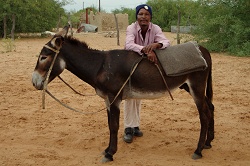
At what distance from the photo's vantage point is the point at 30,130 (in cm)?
534

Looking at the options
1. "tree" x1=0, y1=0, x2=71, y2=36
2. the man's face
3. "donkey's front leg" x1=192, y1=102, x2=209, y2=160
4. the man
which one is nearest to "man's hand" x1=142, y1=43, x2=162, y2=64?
the man

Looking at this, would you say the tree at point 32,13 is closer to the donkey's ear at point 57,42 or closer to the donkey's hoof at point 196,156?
the donkey's ear at point 57,42

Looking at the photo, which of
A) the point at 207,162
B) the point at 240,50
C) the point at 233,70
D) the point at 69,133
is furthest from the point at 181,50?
the point at 240,50

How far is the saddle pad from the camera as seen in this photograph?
4.07 metres

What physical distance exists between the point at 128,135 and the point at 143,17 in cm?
183

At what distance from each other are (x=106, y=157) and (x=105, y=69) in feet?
3.82

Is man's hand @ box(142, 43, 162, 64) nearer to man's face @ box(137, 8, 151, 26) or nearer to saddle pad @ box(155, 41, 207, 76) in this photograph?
saddle pad @ box(155, 41, 207, 76)

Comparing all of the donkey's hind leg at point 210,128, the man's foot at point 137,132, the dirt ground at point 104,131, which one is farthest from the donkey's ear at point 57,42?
the donkey's hind leg at point 210,128

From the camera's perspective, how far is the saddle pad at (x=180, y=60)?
13.3 feet

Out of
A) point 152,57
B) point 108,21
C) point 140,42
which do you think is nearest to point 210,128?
point 152,57

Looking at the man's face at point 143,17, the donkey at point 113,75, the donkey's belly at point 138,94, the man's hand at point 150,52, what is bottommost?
the donkey's belly at point 138,94

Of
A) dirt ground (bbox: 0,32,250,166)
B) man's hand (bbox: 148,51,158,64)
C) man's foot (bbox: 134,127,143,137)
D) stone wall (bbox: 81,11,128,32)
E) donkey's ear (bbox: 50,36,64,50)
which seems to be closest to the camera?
donkey's ear (bbox: 50,36,64,50)

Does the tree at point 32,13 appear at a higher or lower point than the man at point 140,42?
higher

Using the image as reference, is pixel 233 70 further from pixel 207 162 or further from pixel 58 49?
pixel 58 49
